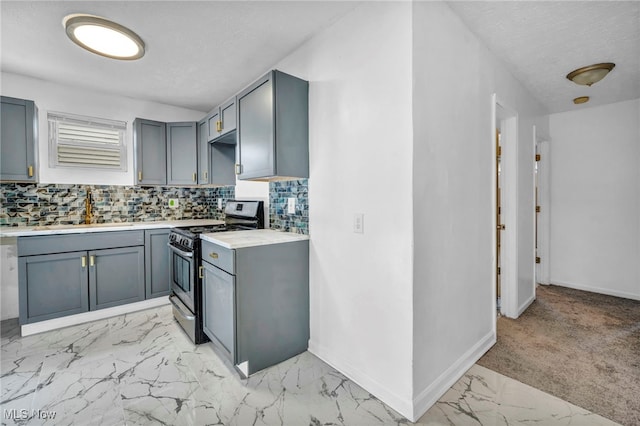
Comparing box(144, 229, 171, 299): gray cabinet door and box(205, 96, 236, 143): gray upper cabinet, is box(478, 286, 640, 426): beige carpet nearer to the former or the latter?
box(205, 96, 236, 143): gray upper cabinet

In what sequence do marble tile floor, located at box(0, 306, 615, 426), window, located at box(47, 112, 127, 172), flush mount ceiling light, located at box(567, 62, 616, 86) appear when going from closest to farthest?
1. marble tile floor, located at box(0, 306, 615, 426)
2. flush mount ceiling light, located at box(567, 62, 616, 86)
3. window, located at box(47, 112, 127, 172)

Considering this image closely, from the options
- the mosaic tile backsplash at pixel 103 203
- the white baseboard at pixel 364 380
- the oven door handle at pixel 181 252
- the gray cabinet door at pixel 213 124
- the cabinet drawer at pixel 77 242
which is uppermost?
the gray cabinet door at pixel 213 124

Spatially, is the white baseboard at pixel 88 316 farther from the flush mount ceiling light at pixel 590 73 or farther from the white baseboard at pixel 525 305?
the flush mount ceiling light at pixel 590 73

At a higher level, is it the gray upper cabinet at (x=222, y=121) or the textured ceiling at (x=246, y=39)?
the textured ceiling at (x=246, y=39)

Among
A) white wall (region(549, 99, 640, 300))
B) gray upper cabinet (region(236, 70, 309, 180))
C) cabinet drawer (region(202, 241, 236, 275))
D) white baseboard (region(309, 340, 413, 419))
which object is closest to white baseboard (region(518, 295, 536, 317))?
white wall (region(549, 99, 640, 300))

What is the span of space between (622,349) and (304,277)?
2594 mm

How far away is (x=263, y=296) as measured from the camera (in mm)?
2010

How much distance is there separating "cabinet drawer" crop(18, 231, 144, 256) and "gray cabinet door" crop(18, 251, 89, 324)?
54 mm

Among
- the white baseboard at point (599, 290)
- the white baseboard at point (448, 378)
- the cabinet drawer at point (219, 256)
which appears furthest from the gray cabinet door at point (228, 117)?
the white baseboard at point (599, 290)

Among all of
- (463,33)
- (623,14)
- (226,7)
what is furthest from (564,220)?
(226,7)

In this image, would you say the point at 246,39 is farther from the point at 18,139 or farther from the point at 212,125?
the point at 18,139

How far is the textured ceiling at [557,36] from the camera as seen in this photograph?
179 centimetres

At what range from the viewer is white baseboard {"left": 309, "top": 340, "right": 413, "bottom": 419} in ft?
5.25

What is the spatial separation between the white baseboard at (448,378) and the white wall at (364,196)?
0.09 metres
